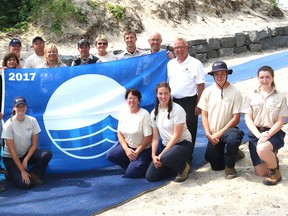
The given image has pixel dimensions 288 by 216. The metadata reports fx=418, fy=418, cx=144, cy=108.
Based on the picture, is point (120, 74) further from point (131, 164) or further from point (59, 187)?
point (59, 187)

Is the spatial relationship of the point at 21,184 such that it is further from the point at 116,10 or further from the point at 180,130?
the point at 116,10

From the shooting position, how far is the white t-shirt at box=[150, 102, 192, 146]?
14.8 ft

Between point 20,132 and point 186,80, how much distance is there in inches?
76.4

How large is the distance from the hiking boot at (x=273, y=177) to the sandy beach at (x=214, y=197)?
Result: 0.05 m

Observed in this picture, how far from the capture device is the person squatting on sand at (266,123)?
4305mm

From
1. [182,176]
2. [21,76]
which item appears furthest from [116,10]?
[182,176]

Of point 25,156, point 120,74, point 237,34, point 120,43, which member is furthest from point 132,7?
point 25,156

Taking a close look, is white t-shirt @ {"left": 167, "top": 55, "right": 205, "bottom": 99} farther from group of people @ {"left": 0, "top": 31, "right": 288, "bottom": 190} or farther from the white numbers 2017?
the white numbers 2017

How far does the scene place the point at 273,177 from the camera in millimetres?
4352

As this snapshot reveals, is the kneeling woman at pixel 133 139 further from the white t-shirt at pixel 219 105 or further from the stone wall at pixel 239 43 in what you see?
the stone wall at pixel 239 43

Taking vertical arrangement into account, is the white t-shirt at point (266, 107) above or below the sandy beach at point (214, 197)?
above

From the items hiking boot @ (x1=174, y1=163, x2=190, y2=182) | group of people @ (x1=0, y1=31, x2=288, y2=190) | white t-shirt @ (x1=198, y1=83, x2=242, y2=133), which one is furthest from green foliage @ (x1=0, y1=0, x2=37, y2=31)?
hiking boot @ (x1=174, y1=163, x2=190, y2=182)

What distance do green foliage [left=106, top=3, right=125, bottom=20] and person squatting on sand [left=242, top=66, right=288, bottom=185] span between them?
901 cm

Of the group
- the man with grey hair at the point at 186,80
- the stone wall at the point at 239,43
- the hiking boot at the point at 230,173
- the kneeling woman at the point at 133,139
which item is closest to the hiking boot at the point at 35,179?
the kneeling woman at the point at 133,139
